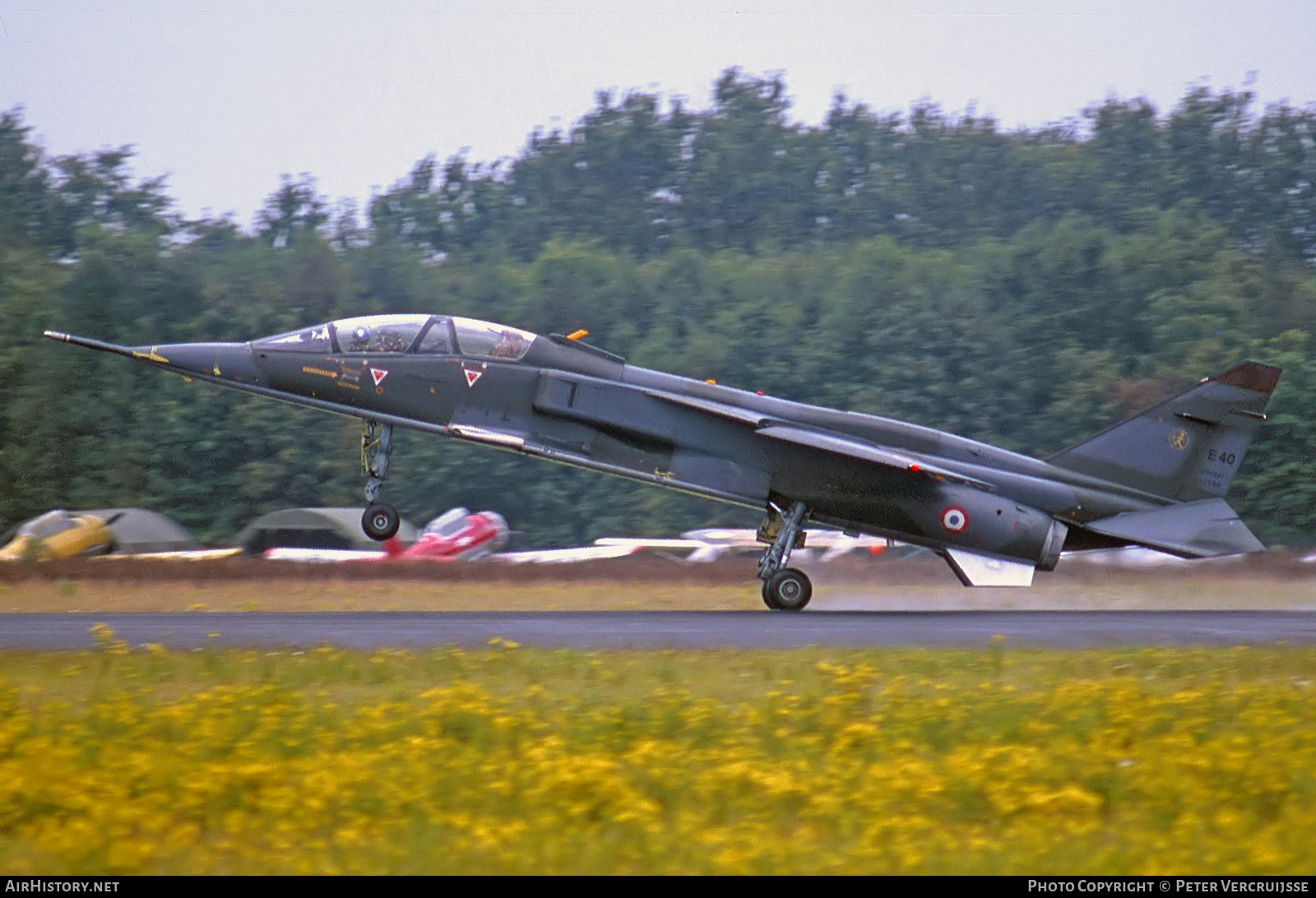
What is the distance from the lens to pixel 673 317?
165ft

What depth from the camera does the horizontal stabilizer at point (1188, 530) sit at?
739 inches

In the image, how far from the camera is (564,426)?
18.0 m

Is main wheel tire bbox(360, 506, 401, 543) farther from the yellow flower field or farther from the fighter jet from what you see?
the yellow flower field

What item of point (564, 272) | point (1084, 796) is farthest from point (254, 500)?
point (1084, 796)

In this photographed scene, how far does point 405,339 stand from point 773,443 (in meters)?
4.88

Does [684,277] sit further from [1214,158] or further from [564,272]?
[1214,158]

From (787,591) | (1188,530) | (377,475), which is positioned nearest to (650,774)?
(377,475)

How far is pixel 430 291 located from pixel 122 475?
12696 mm

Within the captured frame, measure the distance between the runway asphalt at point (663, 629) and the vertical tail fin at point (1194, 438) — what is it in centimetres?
195

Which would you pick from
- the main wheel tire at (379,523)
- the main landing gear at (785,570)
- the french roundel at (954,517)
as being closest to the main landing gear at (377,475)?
the main wheel tire at (379,523)

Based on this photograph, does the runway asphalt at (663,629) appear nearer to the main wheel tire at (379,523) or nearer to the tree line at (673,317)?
the main wheel tire at (379,523)

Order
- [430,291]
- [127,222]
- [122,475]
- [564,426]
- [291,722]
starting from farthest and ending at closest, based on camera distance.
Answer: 1. [127,222]
2. [430,291]
3. [122,475]
4. [564,426]
5. [291,722]

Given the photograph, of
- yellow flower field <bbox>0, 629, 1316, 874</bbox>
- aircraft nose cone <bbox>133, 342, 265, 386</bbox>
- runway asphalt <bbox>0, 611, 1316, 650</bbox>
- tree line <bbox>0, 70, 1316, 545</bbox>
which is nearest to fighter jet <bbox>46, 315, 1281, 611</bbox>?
aircraft nose cone <bbox>133, 342, 265, 386</bbox>

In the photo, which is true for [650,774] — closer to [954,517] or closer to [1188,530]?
[954,517]
